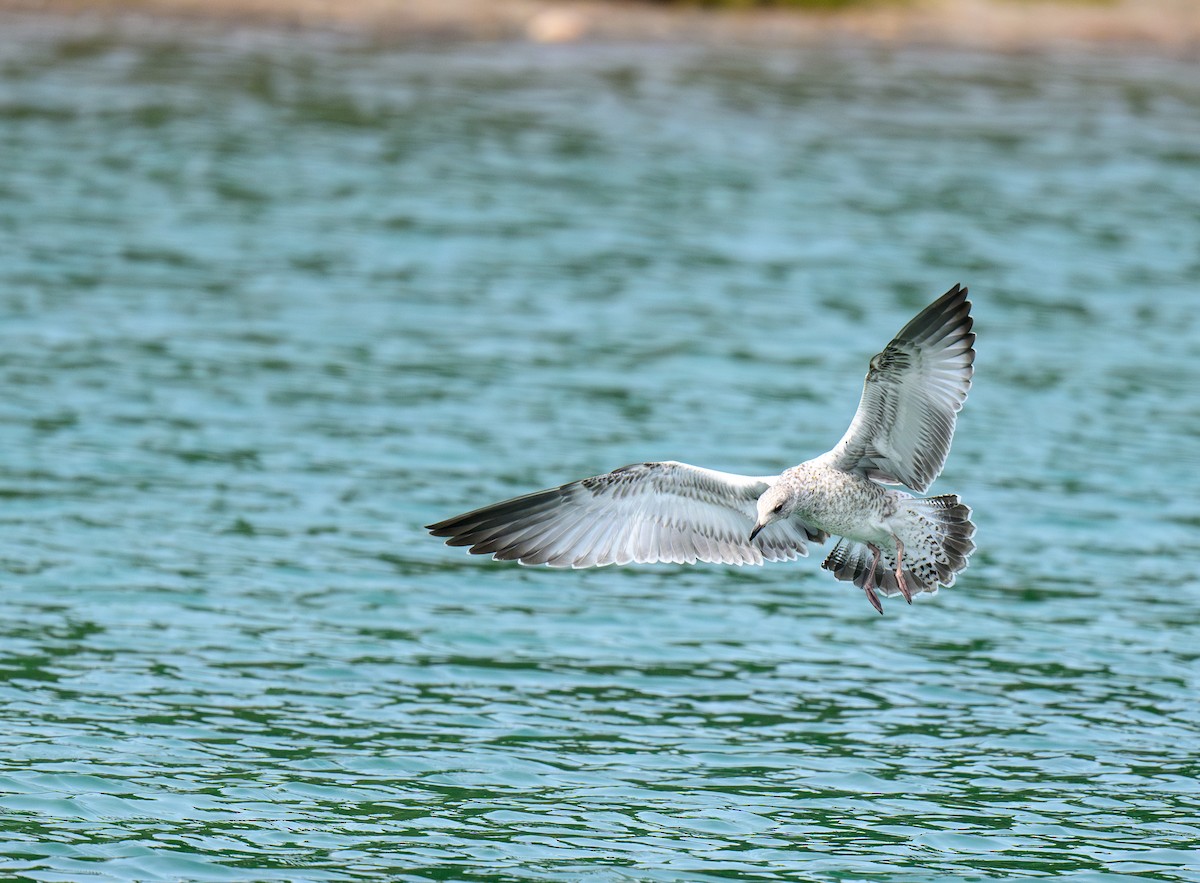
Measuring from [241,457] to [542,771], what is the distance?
5.35 meters

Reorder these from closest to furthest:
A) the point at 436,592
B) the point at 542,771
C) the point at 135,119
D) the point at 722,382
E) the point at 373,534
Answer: the point at 542,771 → the point at 436,592 → the point at 373,534 → the point at 722,382 → the point at 135,119

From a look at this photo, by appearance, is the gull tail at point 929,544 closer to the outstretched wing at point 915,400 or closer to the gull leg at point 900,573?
the gull leg at point 900,573

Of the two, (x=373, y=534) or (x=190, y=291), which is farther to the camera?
(x=190, y=291)

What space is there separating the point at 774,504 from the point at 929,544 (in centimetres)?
83

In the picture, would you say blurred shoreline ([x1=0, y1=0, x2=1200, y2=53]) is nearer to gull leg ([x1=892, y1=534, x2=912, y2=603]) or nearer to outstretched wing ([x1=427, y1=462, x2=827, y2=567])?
outstretched wing ([x1=427, y1=462, x2=827, y2=567])

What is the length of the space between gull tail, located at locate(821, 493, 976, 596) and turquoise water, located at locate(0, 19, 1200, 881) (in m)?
1.01

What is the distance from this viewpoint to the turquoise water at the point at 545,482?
8633 mm

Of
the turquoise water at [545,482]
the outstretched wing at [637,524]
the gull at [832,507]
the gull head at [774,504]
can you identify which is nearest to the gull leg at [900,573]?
the gull at [832,507]

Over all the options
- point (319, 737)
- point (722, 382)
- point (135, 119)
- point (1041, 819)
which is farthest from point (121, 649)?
point (135, 119)

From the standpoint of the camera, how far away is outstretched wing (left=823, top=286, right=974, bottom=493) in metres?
8.53

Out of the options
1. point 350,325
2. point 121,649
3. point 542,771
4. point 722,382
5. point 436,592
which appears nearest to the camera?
point 542,771

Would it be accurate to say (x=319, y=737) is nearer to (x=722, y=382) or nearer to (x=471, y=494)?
(x=471, y=494)

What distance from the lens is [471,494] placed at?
1289cm

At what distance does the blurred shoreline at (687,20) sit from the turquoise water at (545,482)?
5.15 meters
